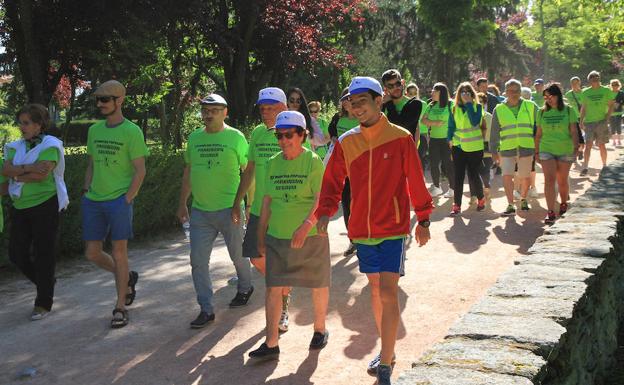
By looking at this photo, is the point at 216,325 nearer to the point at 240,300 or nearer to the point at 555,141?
the point at 240,300

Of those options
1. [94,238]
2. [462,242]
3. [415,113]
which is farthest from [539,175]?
[94,238]

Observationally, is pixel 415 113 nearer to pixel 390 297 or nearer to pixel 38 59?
pixel 390 297

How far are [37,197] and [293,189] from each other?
2.59 metres

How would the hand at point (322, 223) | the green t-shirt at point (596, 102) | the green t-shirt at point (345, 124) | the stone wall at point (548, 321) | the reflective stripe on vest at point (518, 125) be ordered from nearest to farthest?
the stone wall at point (548, 321) < the hand at point (322, 223) < the green t-shirt at point (345, 124) < the reflective stripe on vest at point (518, 125) < the green t-shirt at point (596, 102)

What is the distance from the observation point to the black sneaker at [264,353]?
5.04 metres

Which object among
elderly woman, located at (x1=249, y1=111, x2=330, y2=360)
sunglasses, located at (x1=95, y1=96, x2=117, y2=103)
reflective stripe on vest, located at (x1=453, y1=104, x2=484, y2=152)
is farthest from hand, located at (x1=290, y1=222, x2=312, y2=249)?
reflective stripe on vest, located at (x1=453, y1=104, x2=484, y2=152)

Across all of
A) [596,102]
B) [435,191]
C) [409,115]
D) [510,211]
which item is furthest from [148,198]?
[596,102]

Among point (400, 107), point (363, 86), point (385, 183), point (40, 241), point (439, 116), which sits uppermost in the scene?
point (363, 86)

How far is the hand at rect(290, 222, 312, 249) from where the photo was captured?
4.82m

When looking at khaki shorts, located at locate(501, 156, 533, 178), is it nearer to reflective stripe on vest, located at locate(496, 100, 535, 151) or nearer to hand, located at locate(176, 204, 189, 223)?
reflective stripe on vest, located at locate(496, 100, 535, 151)

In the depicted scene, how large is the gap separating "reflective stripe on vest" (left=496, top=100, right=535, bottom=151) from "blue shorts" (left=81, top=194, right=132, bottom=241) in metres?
6.44

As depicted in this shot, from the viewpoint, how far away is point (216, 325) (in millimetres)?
6043

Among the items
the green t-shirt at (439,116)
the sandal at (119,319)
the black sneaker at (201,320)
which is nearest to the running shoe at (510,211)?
the green t-shirt at (439,116)

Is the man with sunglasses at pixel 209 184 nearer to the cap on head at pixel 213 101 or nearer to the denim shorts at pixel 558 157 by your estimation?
the cap on head at pixel 213 101
